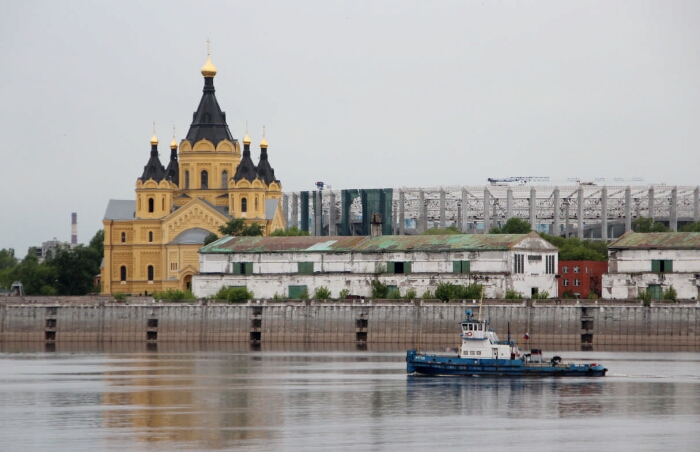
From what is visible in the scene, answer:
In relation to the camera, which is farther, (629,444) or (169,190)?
(169,190)

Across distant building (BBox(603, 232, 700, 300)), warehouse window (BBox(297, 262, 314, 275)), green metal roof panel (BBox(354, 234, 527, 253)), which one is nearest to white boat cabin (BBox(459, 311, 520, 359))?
distant building (BBox(603, 232, 700, 300))

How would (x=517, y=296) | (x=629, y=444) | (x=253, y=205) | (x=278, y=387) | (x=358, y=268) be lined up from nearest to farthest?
1. (x=629, y=444)
2. (x=278, y=387)
3. (x=517, y=296)
4. (x=358, y=268)
5. (x=253, y=205)

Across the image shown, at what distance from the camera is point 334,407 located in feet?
243

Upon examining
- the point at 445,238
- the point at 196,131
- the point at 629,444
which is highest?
the point at 196,131

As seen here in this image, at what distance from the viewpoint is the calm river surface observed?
62.4 meters

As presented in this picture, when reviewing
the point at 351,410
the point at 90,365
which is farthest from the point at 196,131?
the point at 351,410

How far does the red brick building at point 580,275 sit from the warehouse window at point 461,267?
848 inches

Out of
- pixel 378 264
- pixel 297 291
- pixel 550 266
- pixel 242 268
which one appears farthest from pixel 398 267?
pixel 242 268

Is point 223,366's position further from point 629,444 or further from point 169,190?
point 169,190

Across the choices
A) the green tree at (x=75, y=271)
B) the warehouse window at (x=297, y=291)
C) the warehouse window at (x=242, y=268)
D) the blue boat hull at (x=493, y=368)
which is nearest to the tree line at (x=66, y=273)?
the green tree at (x=75, y=271)

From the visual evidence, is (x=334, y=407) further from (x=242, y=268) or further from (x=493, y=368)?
(x=242, y=268)

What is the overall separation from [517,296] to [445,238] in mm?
11794

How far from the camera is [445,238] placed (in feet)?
448

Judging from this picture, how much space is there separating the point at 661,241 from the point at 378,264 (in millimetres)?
24015
